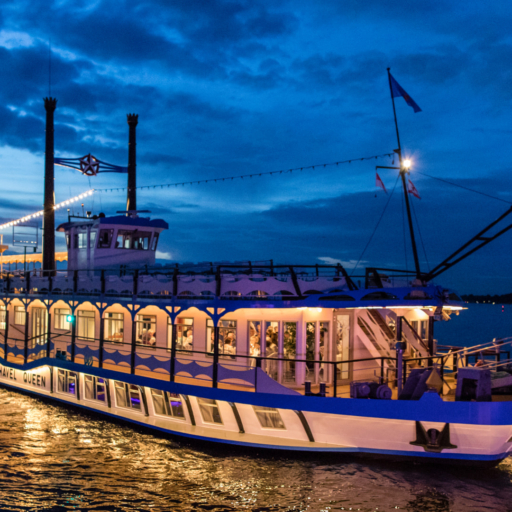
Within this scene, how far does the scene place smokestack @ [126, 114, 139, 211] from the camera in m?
35.3

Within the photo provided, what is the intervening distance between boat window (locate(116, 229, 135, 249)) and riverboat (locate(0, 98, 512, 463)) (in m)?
3.90

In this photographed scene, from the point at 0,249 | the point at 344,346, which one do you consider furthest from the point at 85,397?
the point at 0,249

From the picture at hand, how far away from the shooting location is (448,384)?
613 inches

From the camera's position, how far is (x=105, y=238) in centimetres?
2530

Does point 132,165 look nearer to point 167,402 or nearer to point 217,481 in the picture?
point 167,402

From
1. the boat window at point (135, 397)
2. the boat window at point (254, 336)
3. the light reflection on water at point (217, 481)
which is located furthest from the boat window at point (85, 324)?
the boat window at point (254, 336)

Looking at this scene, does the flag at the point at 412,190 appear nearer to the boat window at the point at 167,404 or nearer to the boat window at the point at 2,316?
the boat window at the point at 167,404

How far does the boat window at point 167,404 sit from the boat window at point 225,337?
1958mm

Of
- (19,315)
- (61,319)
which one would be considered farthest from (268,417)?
(19,315)

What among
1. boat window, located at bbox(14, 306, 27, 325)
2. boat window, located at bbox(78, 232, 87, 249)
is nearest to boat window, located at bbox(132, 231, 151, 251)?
boat window, located at bbox(78, 232, 87, 249)

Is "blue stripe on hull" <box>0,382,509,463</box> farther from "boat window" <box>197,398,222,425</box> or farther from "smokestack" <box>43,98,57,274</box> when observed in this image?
"smokestack" <box>43,98,57,274</box>

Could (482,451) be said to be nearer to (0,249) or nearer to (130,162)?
(130,162)

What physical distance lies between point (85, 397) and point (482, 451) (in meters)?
14.2

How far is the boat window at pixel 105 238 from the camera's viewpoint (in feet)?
82.5
